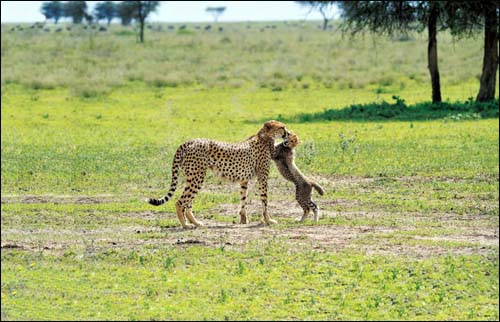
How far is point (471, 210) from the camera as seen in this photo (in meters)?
14.4

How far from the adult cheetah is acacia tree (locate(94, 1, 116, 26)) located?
102141mm

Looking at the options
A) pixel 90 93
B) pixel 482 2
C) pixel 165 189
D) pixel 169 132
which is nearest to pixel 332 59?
pixel 90 93

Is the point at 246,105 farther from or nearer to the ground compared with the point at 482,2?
nearer to the ground

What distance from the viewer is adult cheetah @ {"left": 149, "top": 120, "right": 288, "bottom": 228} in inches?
518

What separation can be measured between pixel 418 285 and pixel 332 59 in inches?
1782

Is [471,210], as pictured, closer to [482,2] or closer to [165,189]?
[165,189]

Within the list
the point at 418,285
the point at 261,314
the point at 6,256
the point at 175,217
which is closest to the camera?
the point at 261,314

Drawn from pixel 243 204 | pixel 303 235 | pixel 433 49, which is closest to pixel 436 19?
pixel 433 49

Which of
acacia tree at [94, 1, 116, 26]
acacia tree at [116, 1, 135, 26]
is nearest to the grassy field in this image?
acacia tree at [116, 1, 135, 26]

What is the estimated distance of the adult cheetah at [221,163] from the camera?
13.2 meters

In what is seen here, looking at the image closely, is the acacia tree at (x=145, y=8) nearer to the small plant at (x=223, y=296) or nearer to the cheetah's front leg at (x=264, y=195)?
the cheetah's front leg at (x=264, y=195)

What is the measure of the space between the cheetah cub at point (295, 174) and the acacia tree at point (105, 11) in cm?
10178

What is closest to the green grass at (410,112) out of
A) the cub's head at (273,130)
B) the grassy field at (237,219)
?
the grassy field at (237,219)

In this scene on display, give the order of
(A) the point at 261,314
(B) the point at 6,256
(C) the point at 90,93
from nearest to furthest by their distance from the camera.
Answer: (A) the point at 261,314
(B) the point at 6,256
(C) the point at 90,93
